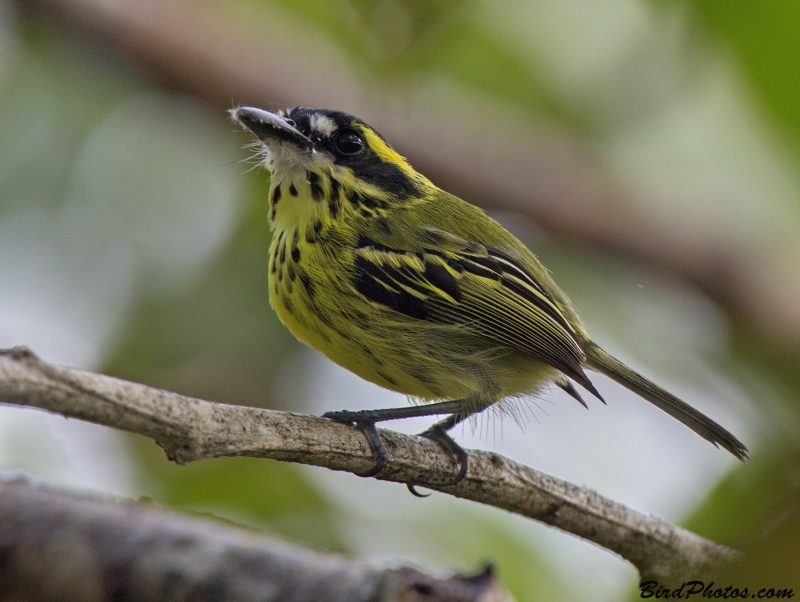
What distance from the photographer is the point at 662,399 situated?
379cm

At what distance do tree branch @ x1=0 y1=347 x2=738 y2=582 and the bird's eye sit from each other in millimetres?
1344

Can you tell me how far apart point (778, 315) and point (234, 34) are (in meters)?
3.03

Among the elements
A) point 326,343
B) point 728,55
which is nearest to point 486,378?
point 326,343

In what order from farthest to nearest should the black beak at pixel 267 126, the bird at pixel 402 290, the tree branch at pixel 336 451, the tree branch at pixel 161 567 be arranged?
the black beak at pixel 267 126
the bird at pixel 402 290
the tree branch at pixel 161 567
the tree branch at pixel 336 451

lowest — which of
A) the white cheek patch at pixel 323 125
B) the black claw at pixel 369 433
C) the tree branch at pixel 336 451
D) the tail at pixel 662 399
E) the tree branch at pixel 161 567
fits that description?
the tree branch at pixel 161 567

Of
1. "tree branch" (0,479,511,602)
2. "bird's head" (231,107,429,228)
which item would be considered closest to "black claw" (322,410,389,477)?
"tree branch" (0,479,511,602)

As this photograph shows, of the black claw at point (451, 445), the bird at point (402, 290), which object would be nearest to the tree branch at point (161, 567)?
the black claw at point (451, 445)

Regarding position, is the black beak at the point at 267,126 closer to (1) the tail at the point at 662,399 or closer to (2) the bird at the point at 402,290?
(2) the bird at the point at 402,290

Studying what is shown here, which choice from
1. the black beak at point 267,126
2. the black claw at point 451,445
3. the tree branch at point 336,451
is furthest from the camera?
the black beak at point 267,126

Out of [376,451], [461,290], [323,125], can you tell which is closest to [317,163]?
[323,125]

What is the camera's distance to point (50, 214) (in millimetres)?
5297

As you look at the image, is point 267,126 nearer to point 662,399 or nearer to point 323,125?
point 323,125

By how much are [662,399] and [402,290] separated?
126 centimetres

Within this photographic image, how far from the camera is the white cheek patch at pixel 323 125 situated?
3.64 metres
